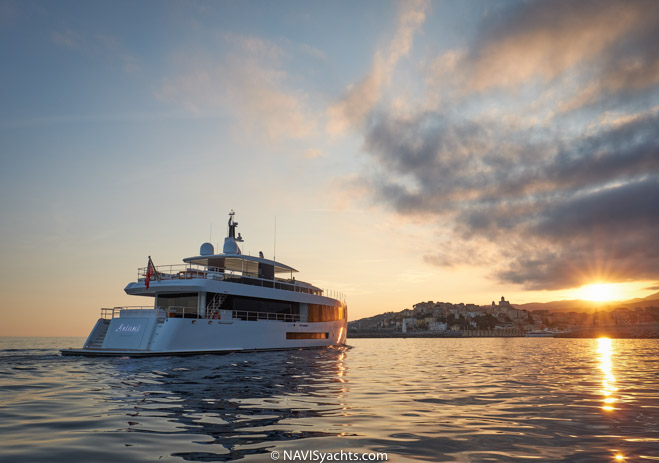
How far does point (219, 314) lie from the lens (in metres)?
26.1

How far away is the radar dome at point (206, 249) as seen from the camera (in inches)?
1292

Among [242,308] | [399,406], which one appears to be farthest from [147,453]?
[242,308]

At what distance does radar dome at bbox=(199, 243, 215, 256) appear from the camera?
32.8 metres

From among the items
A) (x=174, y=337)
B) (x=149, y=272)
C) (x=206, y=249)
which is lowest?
(x=174, y=337)

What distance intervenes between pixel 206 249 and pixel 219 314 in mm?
8142

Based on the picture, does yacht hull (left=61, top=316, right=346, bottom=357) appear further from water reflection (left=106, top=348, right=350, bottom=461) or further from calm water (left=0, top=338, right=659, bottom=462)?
calm water (left=0, top=338, right=659, bottom=462)

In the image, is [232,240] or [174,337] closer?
[174,337]

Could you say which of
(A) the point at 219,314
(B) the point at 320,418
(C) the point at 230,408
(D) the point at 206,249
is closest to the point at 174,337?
(A) the point at 219,314

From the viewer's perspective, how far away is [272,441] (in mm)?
5953

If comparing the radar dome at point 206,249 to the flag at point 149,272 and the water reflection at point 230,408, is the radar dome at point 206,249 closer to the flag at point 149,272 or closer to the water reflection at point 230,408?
the flag at point 149,272

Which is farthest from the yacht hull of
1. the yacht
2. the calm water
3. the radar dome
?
the calm water

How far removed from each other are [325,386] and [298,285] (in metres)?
22.6

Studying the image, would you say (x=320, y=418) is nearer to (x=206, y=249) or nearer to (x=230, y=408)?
(x=230, y=408)

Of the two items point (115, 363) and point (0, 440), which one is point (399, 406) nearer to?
point (0, 440)
